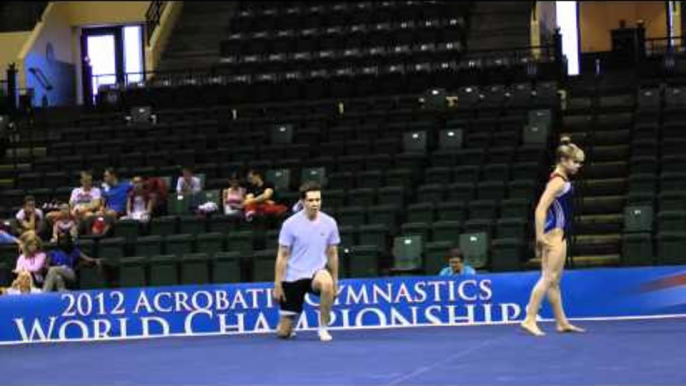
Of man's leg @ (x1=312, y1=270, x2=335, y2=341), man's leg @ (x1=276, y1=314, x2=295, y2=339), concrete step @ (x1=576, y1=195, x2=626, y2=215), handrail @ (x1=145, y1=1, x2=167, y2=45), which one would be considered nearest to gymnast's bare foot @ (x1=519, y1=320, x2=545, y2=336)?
man's leg @ (x1=312, y1=270, x2=335, y2=341)

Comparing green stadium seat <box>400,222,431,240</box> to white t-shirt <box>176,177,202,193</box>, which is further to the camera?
white t-shirt <box>176,177,202,193</box>

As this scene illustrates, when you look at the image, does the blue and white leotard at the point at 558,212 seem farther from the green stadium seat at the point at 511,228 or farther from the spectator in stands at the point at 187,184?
the spectator in stands at the point at 187,184

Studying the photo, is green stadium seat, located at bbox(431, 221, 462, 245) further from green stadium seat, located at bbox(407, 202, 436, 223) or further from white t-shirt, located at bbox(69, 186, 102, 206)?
white t-shirt, located at bbox(69, 186, 102, 206)

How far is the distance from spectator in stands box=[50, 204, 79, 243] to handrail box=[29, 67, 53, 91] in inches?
431

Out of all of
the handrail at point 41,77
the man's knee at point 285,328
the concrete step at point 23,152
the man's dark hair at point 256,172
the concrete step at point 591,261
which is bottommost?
the man's knee at point 285,328

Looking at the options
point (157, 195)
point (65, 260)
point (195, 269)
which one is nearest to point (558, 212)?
point (195, 269)

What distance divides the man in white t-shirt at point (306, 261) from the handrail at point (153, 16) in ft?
66.7

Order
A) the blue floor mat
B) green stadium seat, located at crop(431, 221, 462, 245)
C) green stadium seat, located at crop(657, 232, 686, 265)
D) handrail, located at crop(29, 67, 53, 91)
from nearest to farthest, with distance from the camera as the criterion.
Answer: the blue floor mat → green stadium seat, located at crop(657, 232, 686, 265) → green stadium seat, located at crop(431, 221, 462, 245) → handrail, located at crop(29, 67, 53, 91)

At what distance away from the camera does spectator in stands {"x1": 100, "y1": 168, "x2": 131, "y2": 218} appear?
21250 millimetres

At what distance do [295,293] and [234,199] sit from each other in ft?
25.8

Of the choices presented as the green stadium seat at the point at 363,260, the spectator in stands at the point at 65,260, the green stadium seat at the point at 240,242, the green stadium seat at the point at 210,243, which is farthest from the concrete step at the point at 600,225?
the spectator in stands at the point at 65,260

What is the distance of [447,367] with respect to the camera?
945cm

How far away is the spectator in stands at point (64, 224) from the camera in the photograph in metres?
19.8

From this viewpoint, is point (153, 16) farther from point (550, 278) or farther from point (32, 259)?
point (550, 278)
